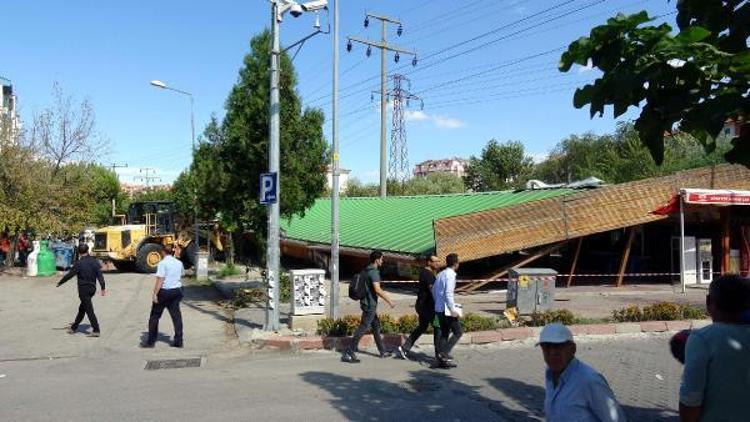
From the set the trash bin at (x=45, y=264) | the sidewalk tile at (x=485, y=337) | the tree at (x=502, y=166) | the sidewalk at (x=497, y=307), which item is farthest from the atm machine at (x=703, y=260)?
the tree at (x=502, y=166)

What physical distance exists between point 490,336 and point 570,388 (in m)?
7.96

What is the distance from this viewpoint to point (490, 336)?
37.0ft

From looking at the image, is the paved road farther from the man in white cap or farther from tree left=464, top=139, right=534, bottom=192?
tree left=464, top=139, right=534, bottom=192

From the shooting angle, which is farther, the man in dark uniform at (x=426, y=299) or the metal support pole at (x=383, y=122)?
the metal support pole at (x=383, y=122)

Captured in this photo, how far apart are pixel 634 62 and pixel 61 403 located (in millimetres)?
7052

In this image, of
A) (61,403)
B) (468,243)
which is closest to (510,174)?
(468,243)

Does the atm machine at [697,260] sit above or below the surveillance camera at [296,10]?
below

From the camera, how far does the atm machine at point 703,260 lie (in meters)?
19.8

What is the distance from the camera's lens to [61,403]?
7.53m

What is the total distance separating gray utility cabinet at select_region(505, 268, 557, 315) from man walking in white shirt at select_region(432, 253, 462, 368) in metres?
3.53

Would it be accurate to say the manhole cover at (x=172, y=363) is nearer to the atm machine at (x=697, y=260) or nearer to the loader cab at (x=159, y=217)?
the atm machine at (x=697, y=260)

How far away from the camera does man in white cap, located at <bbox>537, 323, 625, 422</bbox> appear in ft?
11.0

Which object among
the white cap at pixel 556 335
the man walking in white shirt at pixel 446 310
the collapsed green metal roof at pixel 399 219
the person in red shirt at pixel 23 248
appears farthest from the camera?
the person in red shirt at pixel 23 248

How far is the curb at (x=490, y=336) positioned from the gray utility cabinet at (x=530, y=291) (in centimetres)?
86
